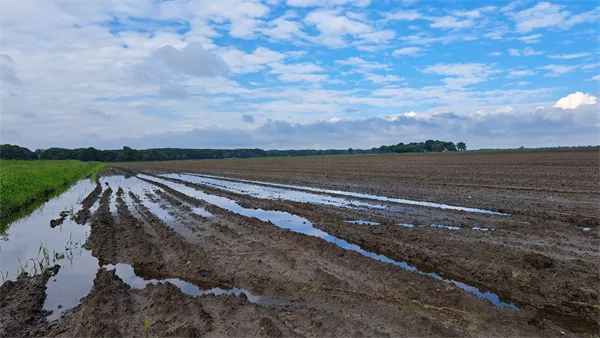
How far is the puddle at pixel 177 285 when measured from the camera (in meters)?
5.87

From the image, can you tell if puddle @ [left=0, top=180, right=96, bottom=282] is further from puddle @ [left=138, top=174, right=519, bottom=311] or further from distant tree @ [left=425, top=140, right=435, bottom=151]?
distant tree @ [left=425, top=140, right=435, bottom=151]

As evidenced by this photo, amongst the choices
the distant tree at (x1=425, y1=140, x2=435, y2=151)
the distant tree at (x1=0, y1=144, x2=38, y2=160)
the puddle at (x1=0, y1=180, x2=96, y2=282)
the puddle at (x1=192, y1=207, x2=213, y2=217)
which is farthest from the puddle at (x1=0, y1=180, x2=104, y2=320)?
the distant tree at (x1=425, y1=140, x2=435, y2=151)

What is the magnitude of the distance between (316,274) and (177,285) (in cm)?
239

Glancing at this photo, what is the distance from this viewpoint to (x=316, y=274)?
21.2ft

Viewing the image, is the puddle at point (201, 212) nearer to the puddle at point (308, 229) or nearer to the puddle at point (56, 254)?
the puddle at point (308, 229)

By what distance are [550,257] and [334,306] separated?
453 cm

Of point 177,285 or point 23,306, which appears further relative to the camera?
point 177,285

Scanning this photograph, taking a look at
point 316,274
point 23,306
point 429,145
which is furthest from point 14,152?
point 429,145

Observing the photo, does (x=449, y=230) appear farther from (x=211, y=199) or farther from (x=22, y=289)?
(x=211, y=199)

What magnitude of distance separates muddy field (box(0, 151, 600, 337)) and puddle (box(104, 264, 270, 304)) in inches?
0.8

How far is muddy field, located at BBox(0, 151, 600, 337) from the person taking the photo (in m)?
4.69

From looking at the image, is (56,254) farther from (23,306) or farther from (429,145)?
(429,145)

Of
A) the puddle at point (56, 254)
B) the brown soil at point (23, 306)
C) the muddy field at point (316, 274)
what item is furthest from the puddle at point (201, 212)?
the brown soil at point (23, 306)

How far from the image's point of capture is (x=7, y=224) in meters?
12.5
